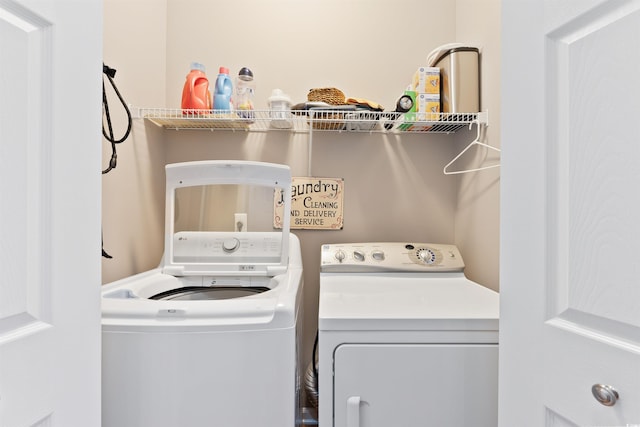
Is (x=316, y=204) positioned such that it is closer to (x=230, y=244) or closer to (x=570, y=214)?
(x=230, y=244)

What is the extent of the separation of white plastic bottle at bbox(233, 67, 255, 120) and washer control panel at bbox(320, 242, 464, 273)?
85 centimetres

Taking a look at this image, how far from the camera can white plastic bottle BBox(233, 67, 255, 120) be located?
1.70 m

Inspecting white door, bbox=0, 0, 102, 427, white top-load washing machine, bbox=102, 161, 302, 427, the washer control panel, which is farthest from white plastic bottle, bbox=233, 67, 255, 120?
white top-load washing machine, bbox=102, 161, 302, 427

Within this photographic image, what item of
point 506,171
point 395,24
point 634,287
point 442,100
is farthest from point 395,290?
point 395,24

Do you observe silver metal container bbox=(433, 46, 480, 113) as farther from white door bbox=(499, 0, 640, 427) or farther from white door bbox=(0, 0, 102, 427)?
white door bbox=(0, 0, 102, 427)

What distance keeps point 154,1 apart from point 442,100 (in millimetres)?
1634

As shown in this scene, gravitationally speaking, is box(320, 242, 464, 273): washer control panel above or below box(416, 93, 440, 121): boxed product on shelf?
below

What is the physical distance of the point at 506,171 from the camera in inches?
28.8

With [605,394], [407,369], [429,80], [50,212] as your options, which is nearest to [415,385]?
[407,369]

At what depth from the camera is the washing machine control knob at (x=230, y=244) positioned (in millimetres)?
1601

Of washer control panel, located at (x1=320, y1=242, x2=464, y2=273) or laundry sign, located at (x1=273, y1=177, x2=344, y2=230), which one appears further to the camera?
laundry sign, located at (x1=273, y1=177, x2=344, y2=230)

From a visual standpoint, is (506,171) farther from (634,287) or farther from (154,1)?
(154,1)

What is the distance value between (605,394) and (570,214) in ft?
0.96

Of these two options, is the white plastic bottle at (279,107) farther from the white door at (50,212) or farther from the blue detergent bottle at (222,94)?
the white door at (50,212)
